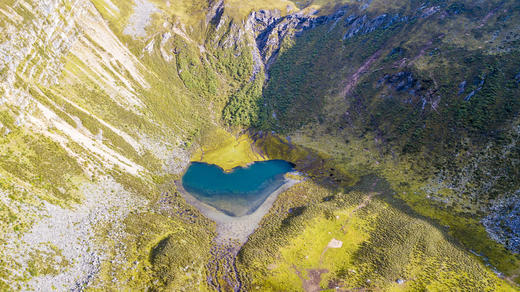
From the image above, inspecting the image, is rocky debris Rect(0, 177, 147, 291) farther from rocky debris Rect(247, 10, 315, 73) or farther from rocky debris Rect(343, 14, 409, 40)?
rocky debris Rect(343, 14, 409, 40)

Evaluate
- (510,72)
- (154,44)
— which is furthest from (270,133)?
(510,72)

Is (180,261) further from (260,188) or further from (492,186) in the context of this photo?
(492,186)

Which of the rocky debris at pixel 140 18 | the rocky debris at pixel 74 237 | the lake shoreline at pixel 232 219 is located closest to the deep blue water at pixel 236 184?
the lake shoreline at pixel 232 219

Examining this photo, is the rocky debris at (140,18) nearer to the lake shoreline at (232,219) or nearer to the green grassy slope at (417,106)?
the green grassy slope at (417,106)

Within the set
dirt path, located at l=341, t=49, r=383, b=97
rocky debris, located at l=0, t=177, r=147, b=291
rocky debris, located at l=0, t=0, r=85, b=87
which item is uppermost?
rocky debris, located at l=0, t=0, r=85, b=87

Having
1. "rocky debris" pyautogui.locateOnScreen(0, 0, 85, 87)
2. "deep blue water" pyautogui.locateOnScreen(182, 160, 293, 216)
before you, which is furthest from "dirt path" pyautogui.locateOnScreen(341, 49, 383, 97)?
"rocky debris" pyautogui.locateOnScreen(0, 0, 85, 87)
